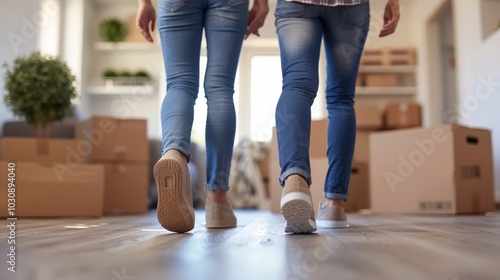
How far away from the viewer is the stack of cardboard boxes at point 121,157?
3.14 meters

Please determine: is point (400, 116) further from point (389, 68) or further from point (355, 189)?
point (355, 189)

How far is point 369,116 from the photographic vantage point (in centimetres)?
440

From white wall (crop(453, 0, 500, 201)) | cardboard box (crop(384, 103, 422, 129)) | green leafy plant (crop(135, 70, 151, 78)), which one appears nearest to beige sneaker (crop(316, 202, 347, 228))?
white wall (crop(453, 0, 500, 201))

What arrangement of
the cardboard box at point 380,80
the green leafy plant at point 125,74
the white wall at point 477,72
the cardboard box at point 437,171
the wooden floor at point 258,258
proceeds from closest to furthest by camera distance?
the wooden floor at point 258,258 < the cardboard box at point 437,171 < the white wall at point 477,72 < the cardboard box at point 380,80 < the green leafy plant at point 125,74

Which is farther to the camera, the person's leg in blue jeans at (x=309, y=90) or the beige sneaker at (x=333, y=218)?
the beige sneaker at (x=333, y=218)

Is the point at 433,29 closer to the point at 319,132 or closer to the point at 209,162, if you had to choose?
the point at 319,132

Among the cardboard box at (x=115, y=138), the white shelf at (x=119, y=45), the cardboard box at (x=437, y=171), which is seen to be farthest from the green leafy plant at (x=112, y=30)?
the cardboard box at (x=437, y=171)

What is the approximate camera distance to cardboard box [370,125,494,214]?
108 inches

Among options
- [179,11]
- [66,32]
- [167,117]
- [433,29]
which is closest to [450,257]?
[167,117]

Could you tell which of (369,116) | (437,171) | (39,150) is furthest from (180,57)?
(369,116)

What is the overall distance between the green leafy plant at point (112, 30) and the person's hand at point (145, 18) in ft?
14.7

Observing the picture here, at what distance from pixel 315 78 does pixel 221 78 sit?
25 centimetres

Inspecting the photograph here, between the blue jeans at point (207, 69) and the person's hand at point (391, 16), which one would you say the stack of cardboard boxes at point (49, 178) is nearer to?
the blue jeans at point (207, 69)

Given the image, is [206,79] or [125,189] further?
[125,189]
